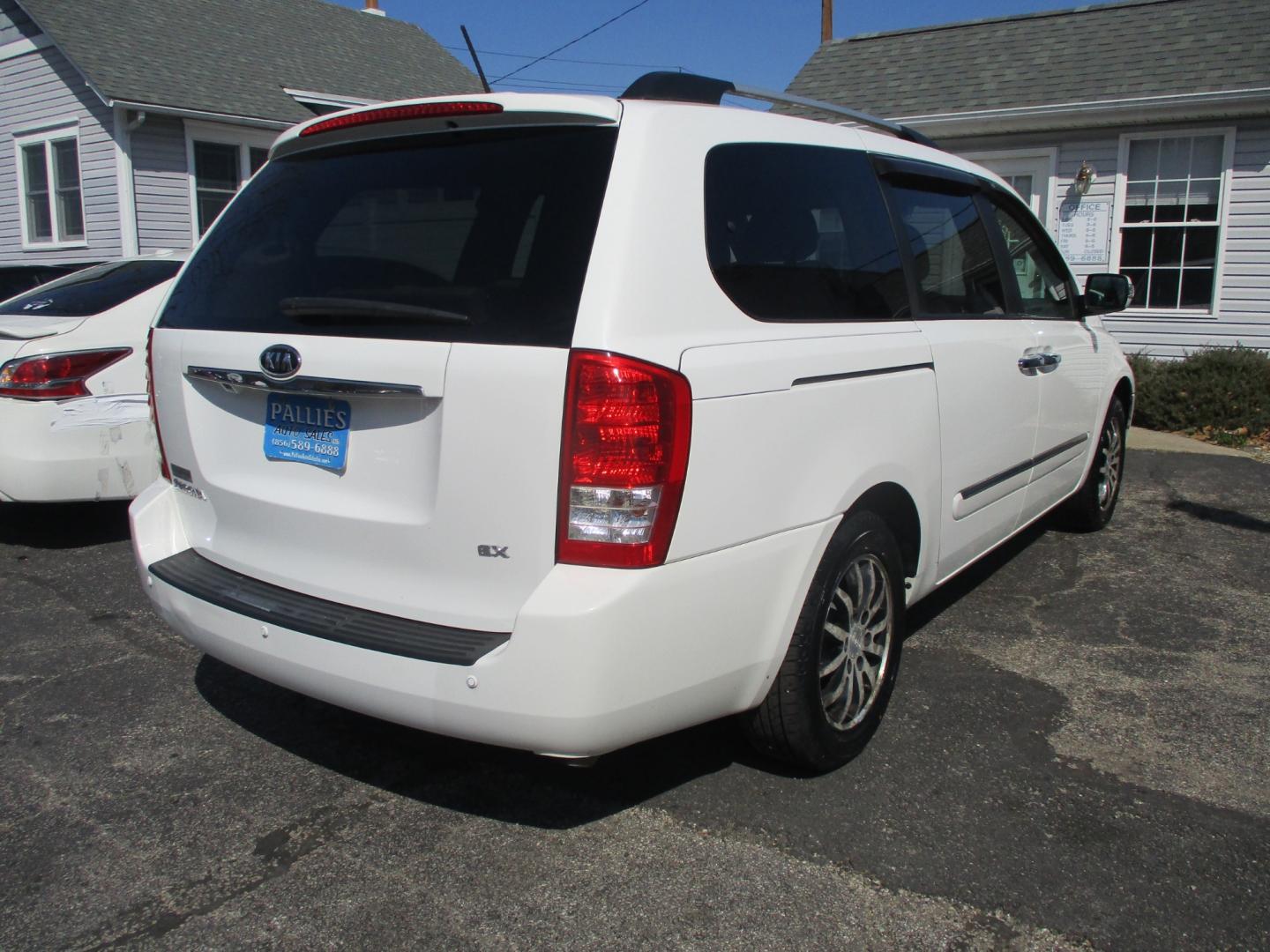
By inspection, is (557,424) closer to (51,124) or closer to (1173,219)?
(1173,219)

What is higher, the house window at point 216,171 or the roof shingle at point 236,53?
the roof shingle at point 236,53

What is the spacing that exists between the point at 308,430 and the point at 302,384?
0.41ft

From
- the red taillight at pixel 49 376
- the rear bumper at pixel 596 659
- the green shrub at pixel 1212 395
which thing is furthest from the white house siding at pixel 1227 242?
the rear bumper at pixel 596 659

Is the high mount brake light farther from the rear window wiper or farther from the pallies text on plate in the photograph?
the pallies text on plate

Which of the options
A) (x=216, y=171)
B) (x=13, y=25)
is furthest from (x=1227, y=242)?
(x=13, y=25)

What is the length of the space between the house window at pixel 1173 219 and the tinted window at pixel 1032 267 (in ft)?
22.7

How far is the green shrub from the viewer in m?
9.77

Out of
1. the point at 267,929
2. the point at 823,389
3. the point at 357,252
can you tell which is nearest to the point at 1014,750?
the point at 823,389

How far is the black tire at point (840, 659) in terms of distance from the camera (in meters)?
2.91

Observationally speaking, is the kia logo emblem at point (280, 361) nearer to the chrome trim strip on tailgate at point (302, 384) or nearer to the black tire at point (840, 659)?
the chrome trim strip on tailgate at point (302, 384)

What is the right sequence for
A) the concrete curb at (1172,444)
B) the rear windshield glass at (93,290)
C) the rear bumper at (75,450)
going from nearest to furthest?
1. the rear bumper at (75,450)
2. the rear windshield glass at (93,290)
3. the concrete curb at (1172,444)

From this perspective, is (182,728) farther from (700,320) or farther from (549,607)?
(700,320)

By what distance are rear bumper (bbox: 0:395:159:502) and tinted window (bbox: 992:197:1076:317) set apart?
162 inches

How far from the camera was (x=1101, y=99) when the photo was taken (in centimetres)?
1117
